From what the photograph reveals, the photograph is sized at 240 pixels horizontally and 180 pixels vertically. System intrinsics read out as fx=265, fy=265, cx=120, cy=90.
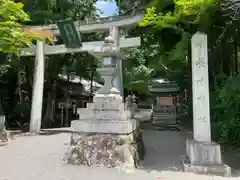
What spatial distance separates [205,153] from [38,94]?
824 cm

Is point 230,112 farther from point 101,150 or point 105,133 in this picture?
point 101,150

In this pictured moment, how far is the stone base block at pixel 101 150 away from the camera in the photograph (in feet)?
20.9

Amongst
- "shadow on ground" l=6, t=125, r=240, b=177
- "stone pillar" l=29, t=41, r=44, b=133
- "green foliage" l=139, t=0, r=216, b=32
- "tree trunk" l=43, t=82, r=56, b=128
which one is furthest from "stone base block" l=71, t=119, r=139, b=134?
"tree trunk" l=43, t=82, r=56, b=128

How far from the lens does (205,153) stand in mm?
6262

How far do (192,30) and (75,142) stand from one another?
5.58m

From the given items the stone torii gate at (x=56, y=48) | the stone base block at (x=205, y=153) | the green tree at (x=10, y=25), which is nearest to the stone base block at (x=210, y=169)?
the stone base block at (x=205, y=153)

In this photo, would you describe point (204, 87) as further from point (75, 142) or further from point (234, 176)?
point (75, 142)

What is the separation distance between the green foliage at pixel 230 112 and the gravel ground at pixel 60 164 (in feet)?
4.97

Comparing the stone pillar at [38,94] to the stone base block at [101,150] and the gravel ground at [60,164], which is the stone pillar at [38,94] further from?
the stone base block at [101,150]

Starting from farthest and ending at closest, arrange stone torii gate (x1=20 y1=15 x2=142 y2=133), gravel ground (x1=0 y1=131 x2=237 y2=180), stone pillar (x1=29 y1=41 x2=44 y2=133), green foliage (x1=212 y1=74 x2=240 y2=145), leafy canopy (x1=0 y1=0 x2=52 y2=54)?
stone pillar (x1=29 y1=41 x2=44 y2=133), stone torii gate (x1=20 y1=15 x2=142 y2=133), leafy canopy (x1=0 y1=0 x2=52 y2=54), green foliage (x1=212 y1=74 x2=240 y2=145), gravel ground (x1=0 y1=131 x2=237 y2=180)

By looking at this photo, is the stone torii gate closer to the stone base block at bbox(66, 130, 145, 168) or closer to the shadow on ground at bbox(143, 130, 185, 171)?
the shadow on ground at bbox(143, 130, 185, 171)

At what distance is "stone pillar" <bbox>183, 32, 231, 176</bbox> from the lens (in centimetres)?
623

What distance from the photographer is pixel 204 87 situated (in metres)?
6.60

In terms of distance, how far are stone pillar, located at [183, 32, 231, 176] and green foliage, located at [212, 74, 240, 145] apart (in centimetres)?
98
